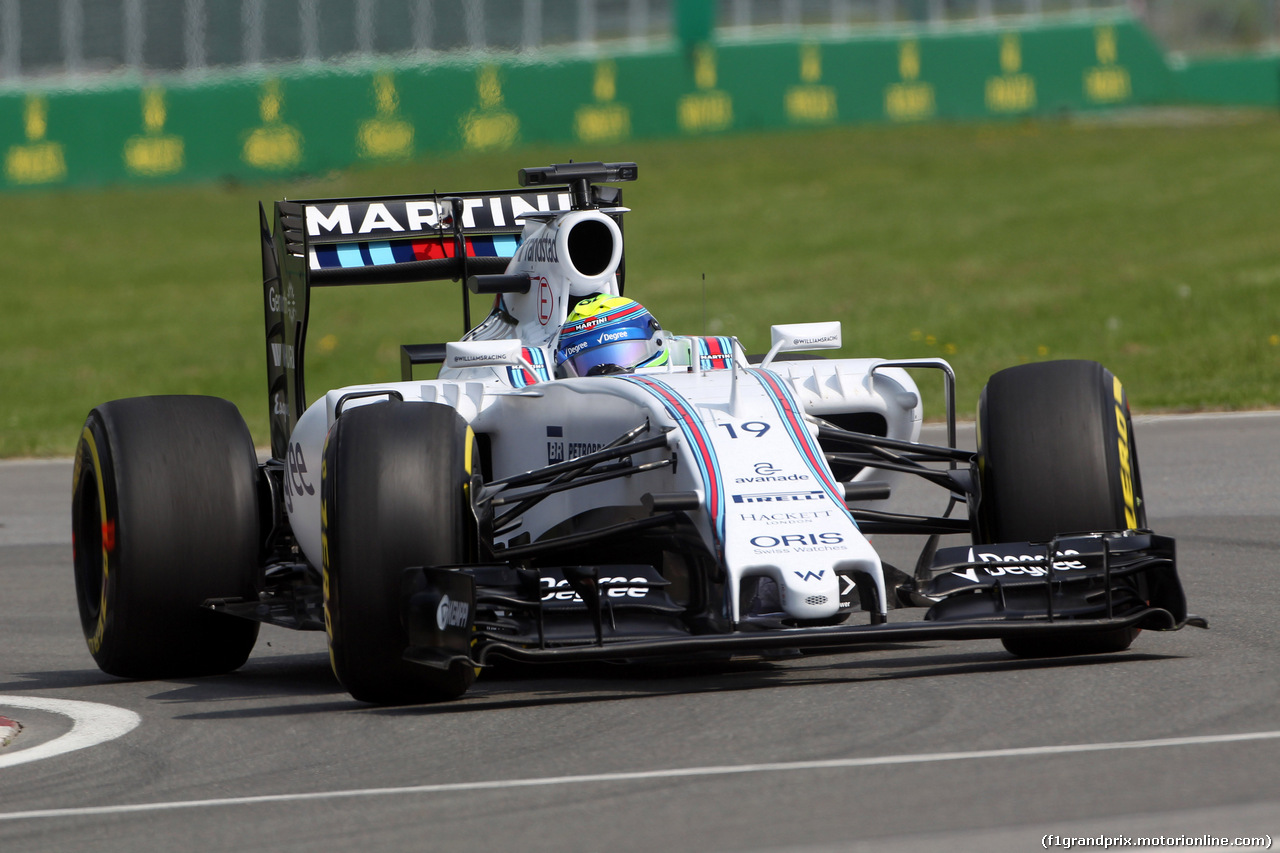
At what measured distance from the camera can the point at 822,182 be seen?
108ft

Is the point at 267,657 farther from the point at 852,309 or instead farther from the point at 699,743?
the point at 852,309

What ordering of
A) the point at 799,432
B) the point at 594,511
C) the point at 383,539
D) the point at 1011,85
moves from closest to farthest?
the point at 383,539
the point at 799,432
the point at 594,511
the point at 1011,85

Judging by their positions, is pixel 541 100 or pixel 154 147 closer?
pixel 154 147

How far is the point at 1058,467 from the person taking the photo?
7266 millimetres

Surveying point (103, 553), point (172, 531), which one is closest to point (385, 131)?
point (103, 553)

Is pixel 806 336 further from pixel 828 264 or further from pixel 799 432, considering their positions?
pixel 828 264

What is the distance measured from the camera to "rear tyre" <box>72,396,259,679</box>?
799 centimetres

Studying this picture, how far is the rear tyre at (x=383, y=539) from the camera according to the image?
6.66 m

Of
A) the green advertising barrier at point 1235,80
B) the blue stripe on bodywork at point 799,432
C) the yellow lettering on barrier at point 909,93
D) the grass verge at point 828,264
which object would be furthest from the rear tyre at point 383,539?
the green advertising barrier at point 1235,80

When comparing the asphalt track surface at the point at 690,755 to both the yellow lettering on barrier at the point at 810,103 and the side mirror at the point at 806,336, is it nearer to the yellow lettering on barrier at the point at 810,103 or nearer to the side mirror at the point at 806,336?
the side mirror at the point at 806,336

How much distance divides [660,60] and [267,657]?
87.6ft

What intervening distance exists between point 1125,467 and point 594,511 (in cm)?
203

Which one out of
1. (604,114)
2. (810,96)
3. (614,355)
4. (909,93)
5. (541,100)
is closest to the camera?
(614,355)

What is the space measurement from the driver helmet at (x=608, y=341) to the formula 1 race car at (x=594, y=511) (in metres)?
0.01
